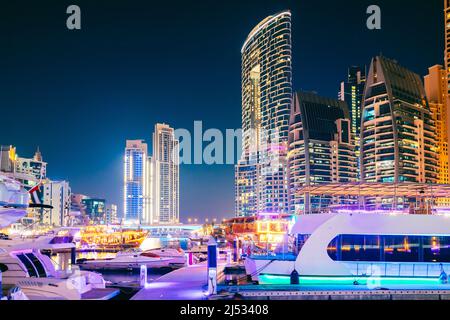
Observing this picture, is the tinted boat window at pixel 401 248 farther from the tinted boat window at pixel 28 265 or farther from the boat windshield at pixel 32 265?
the tinted boat window at pixel 28 265

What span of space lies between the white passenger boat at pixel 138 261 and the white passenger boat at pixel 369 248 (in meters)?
17.4

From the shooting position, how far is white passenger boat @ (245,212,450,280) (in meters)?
20.5

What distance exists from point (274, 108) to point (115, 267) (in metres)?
148

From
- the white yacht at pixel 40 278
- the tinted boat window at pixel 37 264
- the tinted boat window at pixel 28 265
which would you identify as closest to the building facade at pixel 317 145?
the white yacht at pixel 40 278

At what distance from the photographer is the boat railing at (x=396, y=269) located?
2053 cm


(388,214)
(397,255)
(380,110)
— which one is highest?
(380,110)

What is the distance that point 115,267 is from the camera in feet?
119

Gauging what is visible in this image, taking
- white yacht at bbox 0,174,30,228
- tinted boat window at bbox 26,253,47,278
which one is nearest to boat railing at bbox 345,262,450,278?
tinted boat window at bbox 26,253,47,278

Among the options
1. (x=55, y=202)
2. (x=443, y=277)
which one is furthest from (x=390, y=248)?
(x=55, y=202)

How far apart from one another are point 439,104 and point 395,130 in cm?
2968

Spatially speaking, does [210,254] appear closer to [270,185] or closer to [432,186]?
[432,186]

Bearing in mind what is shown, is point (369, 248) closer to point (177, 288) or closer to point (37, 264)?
point (177, 288)

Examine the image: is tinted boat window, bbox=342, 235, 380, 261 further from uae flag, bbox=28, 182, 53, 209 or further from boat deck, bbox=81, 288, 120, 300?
uae flag, bbox=28, 182, 53, 209
